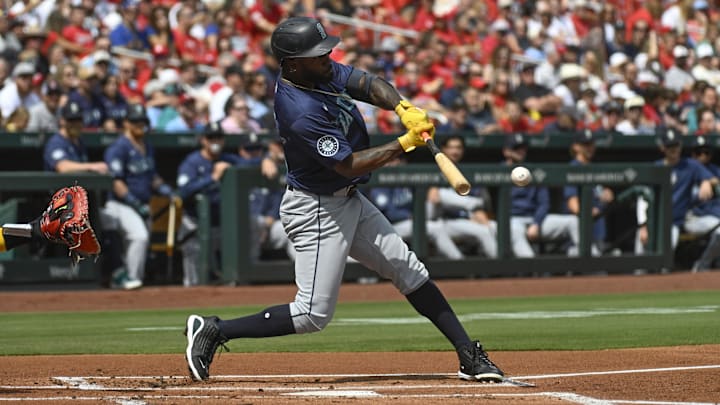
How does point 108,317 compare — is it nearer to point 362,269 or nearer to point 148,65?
point 362,269

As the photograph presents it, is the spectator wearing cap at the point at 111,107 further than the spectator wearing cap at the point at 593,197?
No

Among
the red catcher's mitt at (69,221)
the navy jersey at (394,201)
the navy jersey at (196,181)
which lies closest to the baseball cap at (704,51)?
the navy jersey at (394,201)

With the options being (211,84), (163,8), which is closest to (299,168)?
(211,84)

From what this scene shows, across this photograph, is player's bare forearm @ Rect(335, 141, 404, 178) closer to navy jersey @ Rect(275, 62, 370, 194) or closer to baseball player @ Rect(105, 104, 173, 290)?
→ navy jersey @ Rect(275, 62, 370, 194)

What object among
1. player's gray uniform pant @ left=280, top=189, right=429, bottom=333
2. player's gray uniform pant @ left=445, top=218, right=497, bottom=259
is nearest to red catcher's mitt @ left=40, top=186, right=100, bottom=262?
player's gray uniform pant @ left=280, top=189, right=429, bottom=333

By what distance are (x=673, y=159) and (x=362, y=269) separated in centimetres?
428

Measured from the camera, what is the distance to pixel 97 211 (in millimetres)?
12609

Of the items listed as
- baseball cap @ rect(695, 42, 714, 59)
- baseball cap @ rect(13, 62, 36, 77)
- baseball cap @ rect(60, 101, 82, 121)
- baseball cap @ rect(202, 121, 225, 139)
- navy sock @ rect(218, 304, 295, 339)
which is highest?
navy sock @ rect(218, 304, 295, 339)

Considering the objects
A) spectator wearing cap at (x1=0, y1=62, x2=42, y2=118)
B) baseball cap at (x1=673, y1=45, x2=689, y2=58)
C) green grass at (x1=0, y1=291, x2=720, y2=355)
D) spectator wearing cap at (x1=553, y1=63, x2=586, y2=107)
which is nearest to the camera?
green grass at (x1=0, y1=291, x2=720, y2=355)

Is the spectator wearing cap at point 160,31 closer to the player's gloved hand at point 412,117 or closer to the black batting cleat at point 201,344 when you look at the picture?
the black batting cleat at point 201,344

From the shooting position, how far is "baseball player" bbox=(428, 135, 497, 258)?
46.0 ft

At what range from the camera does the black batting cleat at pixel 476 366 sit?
6.01 meters

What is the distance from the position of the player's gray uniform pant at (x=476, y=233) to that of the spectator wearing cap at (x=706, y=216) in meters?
2.67

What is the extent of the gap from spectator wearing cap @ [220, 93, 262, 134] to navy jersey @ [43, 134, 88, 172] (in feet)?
6.02
